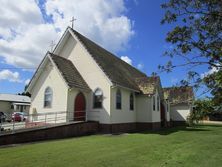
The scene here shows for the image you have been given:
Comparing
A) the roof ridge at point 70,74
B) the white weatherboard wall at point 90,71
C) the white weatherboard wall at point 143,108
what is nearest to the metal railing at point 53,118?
the white weatherboard wall at point 90,71

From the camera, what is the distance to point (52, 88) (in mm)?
19672

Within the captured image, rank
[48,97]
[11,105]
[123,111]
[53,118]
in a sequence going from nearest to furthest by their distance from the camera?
[53,118] → [48,97] → [123,111] → [11,105]

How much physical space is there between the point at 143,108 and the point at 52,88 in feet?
33.2

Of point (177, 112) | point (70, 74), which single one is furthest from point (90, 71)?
point (177, 112)

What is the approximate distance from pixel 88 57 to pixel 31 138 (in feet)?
32.6

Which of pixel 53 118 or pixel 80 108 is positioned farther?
pixel 80 108

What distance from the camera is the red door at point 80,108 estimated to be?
65.3 ft

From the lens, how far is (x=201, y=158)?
985 centimetres

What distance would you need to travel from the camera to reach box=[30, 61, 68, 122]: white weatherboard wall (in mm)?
19016

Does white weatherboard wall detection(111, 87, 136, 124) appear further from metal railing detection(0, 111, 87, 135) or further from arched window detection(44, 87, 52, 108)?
arched window detection(44, 87, 52, 108)

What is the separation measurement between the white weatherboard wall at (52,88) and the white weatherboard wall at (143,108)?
9.18m

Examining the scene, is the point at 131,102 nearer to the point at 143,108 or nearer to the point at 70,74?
the point at 143,108

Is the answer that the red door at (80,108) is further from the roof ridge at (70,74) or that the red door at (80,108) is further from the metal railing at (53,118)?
the roof ridge at (70,74)

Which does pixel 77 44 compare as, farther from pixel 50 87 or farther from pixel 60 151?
pixel 60 151
